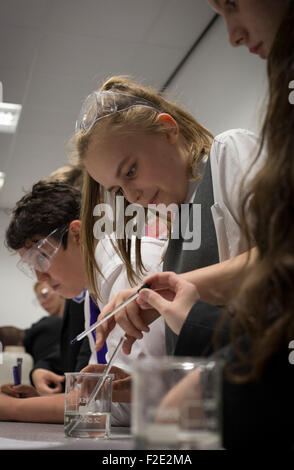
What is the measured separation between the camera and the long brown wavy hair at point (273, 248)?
0.51m

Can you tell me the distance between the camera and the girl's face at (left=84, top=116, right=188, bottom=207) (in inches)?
53.0

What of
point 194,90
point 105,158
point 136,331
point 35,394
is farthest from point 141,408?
point 194,90

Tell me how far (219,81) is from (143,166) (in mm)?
2008

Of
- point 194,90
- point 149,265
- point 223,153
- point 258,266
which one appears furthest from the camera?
point 194,90

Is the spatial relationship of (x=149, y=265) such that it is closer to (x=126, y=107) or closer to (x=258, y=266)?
(x=126, y=107)

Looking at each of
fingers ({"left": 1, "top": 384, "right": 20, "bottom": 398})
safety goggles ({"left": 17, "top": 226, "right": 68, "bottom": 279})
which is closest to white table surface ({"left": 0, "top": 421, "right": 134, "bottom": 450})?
fingers ({"left": 1, "top": 384, "right": 20, "bottom": 398})

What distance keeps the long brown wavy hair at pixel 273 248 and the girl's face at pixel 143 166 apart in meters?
0.73

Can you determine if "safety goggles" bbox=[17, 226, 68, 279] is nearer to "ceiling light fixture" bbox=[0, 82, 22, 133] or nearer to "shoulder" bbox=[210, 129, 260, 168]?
"shoulder" bbox=[210, 129, 260, 168]

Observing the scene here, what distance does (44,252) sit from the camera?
183cm

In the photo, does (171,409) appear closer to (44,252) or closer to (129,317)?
(129,317)

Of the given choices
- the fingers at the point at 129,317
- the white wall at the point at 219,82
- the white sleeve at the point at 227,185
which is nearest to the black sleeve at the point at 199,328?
the fingers at the point at 129,317
